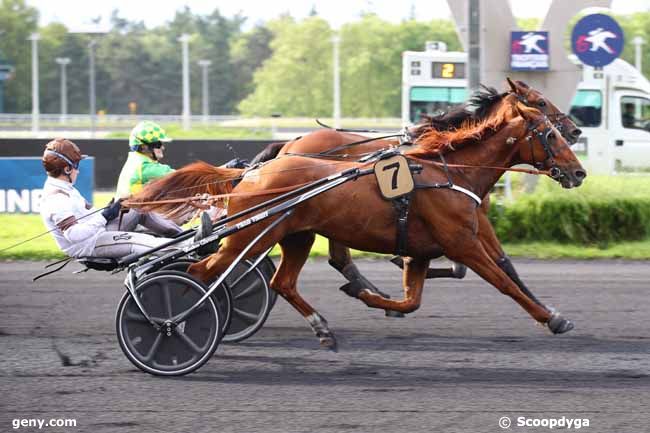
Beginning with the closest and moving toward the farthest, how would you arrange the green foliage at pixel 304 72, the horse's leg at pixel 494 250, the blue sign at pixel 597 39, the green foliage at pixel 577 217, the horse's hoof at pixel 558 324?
the horse's hoof at pixel 558 324
the horse's leg at pixel 494 250
the green foliage at pixel 577 217
the blue sign at pixel 597 39
the green foliage at pixel 304 72

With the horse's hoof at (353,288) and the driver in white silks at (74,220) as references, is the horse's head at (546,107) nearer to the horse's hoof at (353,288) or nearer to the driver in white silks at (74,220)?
the horse's hoof at (353,288)

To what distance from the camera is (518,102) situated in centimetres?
672

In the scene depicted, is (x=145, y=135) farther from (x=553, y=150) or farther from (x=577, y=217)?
(x=577, y=217)

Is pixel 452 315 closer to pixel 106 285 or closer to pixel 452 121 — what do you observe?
pixel 452 121

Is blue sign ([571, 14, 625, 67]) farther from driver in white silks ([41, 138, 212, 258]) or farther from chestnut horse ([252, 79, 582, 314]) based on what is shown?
driver in white silks ([41, 138, 212, 258])

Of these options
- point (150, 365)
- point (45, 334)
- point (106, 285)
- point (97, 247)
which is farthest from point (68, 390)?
point (106, 285)

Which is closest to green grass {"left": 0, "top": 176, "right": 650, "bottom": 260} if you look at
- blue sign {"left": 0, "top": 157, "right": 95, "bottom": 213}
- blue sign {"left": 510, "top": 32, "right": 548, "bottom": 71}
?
blue sign {"left": 0, "top": 157, "right": 95, "bottom": 213}

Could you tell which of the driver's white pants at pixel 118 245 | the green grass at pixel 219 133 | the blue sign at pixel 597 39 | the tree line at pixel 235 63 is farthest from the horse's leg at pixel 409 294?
the tree line at pixel 235 63

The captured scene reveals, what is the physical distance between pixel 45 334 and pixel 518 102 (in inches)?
144

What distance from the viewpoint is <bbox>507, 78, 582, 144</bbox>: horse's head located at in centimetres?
671

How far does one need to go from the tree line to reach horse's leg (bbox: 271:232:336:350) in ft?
88.7

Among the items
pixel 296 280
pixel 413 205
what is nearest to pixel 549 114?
pixel 413 205

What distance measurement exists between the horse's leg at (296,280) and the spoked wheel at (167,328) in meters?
0.80

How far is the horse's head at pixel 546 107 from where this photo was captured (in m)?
6.71
